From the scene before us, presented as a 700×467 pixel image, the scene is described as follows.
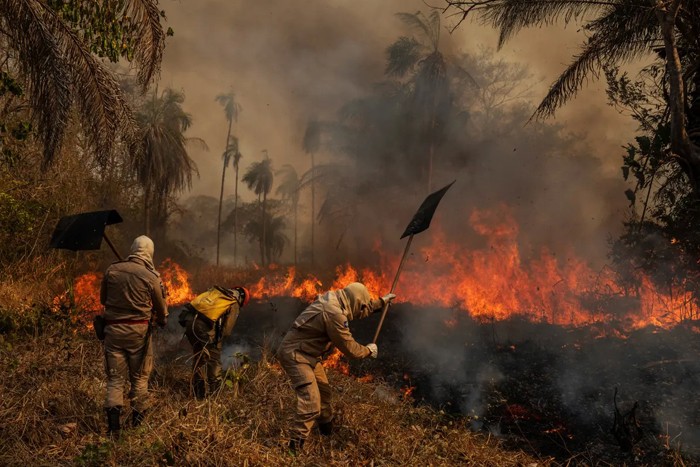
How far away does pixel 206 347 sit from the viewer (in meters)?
5.56

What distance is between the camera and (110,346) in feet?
14.5

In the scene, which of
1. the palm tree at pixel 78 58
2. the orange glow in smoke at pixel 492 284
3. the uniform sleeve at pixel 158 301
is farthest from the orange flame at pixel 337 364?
the palm tree at pixel 78 58

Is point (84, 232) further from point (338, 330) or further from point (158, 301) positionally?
point (338, 330)

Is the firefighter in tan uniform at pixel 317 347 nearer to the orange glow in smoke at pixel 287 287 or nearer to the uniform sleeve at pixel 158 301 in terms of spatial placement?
the uniform sleeve at pixel 158 301

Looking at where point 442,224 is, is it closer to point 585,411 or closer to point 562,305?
point 562,305

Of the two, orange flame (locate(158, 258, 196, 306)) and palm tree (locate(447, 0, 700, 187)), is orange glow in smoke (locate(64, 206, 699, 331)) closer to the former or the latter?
orange flame (locate(158, 258, 196, 306))

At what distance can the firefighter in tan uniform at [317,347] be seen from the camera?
4.13 meters

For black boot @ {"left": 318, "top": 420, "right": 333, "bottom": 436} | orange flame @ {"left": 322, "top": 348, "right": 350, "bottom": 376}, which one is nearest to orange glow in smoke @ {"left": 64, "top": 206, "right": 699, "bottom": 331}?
orange flame @ {"left": 322, "top": 348, "right": 350, "bottom": 376}

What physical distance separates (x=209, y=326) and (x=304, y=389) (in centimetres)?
195

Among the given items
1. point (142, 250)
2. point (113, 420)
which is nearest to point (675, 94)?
point (142, 250)

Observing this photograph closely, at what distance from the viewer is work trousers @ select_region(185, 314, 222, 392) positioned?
552 centimetres

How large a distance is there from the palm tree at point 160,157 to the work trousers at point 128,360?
18.1 meters

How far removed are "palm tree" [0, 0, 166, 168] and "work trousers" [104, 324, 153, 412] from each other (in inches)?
120

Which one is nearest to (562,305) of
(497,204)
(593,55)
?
(497,204)
